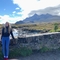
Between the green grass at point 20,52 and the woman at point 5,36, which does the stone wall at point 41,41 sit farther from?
the woman at point 5,36

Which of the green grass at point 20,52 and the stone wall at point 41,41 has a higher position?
the stone wall at point 41,41

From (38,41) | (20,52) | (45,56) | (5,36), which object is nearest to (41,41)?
(38,41)

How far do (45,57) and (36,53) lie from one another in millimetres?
584

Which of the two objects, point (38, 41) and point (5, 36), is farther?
point (38, 41)

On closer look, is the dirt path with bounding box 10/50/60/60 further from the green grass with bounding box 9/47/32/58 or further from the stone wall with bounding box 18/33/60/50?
the stone wall with bounding box 18/33/60/50

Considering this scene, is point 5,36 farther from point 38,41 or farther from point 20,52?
point 38,41

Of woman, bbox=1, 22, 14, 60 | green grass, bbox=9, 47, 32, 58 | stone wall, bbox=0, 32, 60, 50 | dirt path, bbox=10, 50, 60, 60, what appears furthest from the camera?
stone wall, bbox=0, 32, 60, 50

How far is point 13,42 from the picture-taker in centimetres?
735

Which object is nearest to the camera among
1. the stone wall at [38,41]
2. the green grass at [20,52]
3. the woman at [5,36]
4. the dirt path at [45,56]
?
the woman at [5,36]

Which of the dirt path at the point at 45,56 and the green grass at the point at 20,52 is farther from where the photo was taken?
the green grass at the point at 20,52

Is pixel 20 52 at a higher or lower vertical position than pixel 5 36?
lower

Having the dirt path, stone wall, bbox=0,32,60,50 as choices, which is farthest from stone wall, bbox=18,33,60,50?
the dirt path

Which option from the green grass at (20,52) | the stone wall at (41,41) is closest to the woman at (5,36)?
the green grass at (20,52)

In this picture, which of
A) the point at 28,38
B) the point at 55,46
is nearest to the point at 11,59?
the point at 28,38
